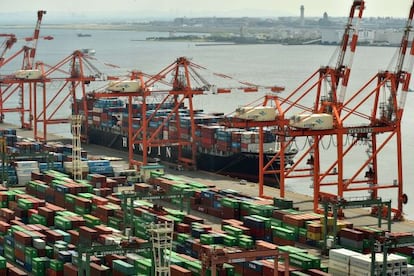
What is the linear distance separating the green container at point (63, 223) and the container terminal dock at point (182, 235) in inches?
1.2

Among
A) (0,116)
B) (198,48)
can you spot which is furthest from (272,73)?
(198,48)

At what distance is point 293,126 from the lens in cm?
3997

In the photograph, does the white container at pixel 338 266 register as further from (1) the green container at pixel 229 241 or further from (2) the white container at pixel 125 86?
(2) the white container at pixel 125 86

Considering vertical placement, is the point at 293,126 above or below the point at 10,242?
above

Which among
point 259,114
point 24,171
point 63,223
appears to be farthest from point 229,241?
point 24,171

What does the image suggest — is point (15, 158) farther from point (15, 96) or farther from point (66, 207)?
point (15, 96)

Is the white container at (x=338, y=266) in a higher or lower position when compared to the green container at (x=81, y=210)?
higher

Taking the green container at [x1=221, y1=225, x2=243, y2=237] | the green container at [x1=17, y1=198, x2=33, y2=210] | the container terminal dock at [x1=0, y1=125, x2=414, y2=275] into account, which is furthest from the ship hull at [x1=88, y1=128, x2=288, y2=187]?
the green container at [x1=221, y1=225, x2=243, y2=237]

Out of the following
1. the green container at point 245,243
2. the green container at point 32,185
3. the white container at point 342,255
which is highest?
the white container at point 342,255

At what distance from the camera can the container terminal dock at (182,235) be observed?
2711cm

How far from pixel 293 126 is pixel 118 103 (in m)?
27.3

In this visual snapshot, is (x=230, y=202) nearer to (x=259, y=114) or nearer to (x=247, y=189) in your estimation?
(x=259, y=114)

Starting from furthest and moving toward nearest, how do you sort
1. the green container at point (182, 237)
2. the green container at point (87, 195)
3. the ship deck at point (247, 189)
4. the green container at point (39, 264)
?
the green container at point (87, 195), the ship deck at point (247, 189), the green container at point (182, 237), the green container at point (39, 264)

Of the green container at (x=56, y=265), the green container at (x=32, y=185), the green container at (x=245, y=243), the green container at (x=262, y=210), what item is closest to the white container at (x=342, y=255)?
the green container at (x=245, y=243)
